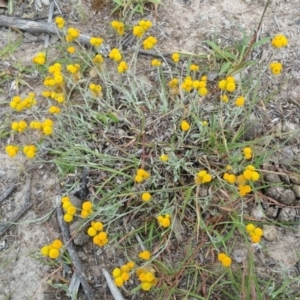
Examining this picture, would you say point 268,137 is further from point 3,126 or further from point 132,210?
point 3,126

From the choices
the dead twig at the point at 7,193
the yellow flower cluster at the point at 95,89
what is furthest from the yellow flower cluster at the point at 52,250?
the yellow flower cluster at the point at 95,89

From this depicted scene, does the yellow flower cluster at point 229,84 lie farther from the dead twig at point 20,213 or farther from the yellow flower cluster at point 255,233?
the dead twig at point 20,213

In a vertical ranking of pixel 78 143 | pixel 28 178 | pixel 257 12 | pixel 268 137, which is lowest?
pixel 28 178

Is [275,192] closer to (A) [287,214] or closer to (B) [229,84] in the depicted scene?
(A) [287,214]

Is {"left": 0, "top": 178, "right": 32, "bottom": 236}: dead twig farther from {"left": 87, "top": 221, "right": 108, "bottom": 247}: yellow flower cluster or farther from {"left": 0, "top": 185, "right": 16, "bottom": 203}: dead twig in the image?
{"left": 87, "top": 221, "right": 108, "bottom": 247}: yellow flower cluster

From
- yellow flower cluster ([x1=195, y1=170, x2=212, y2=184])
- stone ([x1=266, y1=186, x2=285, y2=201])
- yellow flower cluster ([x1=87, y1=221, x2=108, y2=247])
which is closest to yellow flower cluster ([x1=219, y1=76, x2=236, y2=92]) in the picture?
yellow flower cluster ([x1=195, y1=170, x2=212, y2=184])

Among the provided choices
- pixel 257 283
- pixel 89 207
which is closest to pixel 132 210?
pixel 89 207
